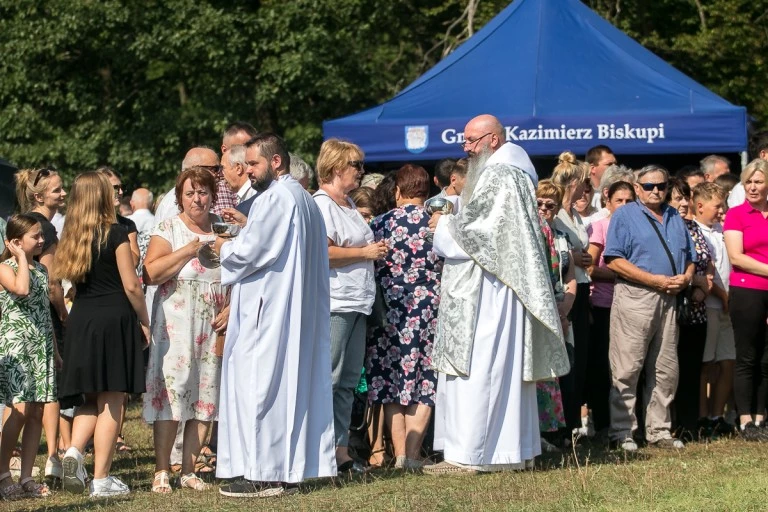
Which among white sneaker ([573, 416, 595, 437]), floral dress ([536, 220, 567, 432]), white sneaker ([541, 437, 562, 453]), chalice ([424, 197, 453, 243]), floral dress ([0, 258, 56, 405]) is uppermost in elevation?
chalice ([424, 197, 453, 243])

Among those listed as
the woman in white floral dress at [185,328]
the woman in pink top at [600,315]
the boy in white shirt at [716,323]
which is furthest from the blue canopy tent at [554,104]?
the woman in white floral dress at [185,328]

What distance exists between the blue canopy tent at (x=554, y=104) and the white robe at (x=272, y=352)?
504cm

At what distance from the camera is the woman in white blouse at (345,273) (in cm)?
848

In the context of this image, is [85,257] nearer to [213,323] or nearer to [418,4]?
[213,323]

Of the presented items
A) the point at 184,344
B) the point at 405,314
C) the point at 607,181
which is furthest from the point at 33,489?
the point at 607,181

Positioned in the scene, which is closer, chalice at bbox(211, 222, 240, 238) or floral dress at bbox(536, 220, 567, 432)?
chalice at bbox(211, 222, 240, 238)

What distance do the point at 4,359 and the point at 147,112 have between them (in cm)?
1671

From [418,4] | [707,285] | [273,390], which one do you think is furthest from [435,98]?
[418,4]

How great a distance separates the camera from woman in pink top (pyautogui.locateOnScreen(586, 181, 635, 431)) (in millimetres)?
10273

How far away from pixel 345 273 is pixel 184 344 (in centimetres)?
114

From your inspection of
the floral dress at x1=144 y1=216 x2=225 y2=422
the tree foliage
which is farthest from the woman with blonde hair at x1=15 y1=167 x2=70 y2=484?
the tree foliage

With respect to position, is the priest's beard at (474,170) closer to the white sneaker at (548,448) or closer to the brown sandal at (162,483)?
the white sneaker at (548,448)

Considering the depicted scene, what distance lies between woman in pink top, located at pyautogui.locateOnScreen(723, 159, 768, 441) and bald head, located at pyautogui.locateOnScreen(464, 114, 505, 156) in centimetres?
264

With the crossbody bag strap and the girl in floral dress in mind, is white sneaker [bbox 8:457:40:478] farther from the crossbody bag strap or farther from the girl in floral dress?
the crossbody bag strap
